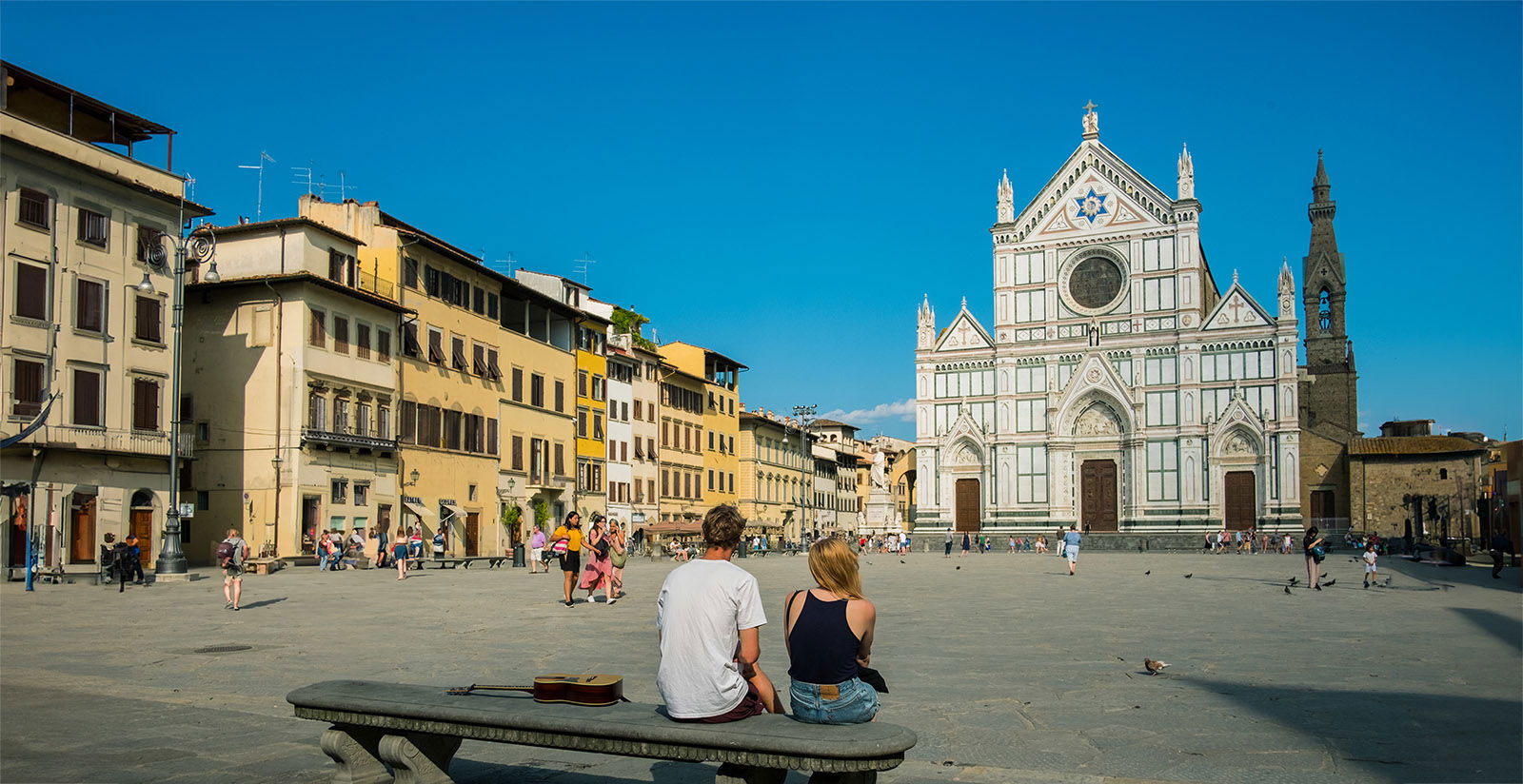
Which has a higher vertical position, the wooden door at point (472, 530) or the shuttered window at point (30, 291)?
the shuttered window at point (30, 291)

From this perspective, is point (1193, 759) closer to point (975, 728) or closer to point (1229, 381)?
point (975, 728)

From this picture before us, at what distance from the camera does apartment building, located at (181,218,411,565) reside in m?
35.7

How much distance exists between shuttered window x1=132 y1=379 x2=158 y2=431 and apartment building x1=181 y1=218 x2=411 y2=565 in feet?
11.8

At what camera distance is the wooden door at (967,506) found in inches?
2719

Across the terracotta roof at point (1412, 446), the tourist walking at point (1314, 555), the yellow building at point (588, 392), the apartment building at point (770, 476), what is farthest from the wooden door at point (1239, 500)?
the tourist walking at point (1314, 555)

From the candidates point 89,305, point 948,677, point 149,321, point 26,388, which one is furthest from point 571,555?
point 149,321

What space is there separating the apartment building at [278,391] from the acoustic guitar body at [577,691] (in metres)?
31.0

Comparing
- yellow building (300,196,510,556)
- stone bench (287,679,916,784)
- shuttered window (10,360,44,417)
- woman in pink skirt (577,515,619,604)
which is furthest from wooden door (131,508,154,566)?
stone bench (287,679,916,784)

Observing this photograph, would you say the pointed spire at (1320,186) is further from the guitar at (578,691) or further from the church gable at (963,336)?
the guitar at (578,691)

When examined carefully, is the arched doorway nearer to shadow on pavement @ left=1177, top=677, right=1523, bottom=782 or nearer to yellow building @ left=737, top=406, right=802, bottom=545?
shadow on pavement @ left=1177, top=677, right=1523, bottom=782

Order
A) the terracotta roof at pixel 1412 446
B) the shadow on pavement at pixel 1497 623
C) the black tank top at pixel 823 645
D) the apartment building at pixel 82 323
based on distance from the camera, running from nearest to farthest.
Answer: the black tank top at pixel 823 645
the shadow on pavement at pixel 1497 623
the apartment building at pixel 82 323
the terracotta roof at pixel 1412 446

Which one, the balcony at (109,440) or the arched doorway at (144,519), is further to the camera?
the arched doorway at (144,519)

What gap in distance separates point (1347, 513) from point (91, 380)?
60.9m

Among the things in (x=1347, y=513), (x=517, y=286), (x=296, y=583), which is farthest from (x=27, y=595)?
(x=1347, y=513)
